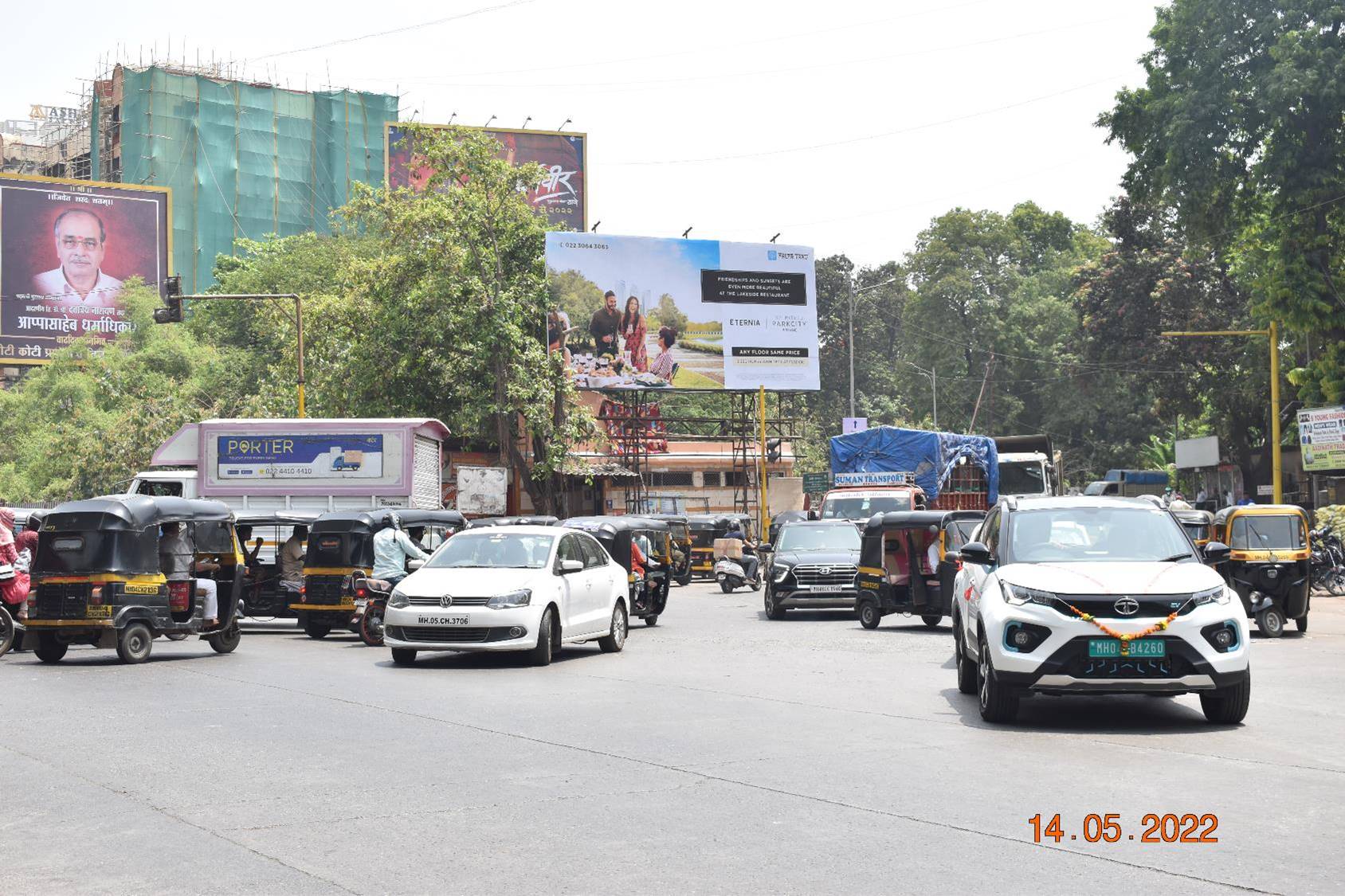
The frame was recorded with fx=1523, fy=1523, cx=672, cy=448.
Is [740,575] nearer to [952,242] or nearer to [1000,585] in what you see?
[1000,585]

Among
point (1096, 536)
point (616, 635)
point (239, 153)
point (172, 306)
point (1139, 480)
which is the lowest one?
point (616, 635)

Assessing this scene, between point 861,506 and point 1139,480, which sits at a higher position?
point 1139,480

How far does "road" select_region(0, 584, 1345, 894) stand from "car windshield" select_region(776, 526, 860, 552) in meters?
11.8

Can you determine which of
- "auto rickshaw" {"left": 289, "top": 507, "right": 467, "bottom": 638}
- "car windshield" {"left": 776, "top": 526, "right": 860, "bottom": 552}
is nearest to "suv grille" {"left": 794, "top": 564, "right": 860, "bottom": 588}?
"car windshield" {"left": 776, "top": 526, "right": 860, "bottom": 552}

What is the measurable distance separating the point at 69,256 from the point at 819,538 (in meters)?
64.8

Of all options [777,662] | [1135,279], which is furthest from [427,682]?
[1135,279]

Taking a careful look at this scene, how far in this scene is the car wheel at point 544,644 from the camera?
55.4 ft

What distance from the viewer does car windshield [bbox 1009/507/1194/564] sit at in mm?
12062

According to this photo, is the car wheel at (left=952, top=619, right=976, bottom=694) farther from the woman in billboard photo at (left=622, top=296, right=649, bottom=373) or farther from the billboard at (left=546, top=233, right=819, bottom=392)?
the woman in billboard photo at (left=622, top=296, right=649, bottom=373)

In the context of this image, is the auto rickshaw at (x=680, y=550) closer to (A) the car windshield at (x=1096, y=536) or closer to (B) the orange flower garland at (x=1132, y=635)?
(A) the car windshield at (x=1096, y=536)

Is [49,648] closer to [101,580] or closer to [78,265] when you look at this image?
[101,580]

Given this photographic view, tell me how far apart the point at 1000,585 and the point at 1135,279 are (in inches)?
2090

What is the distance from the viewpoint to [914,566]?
22594 millimetres

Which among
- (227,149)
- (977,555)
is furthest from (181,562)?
(227,149)
